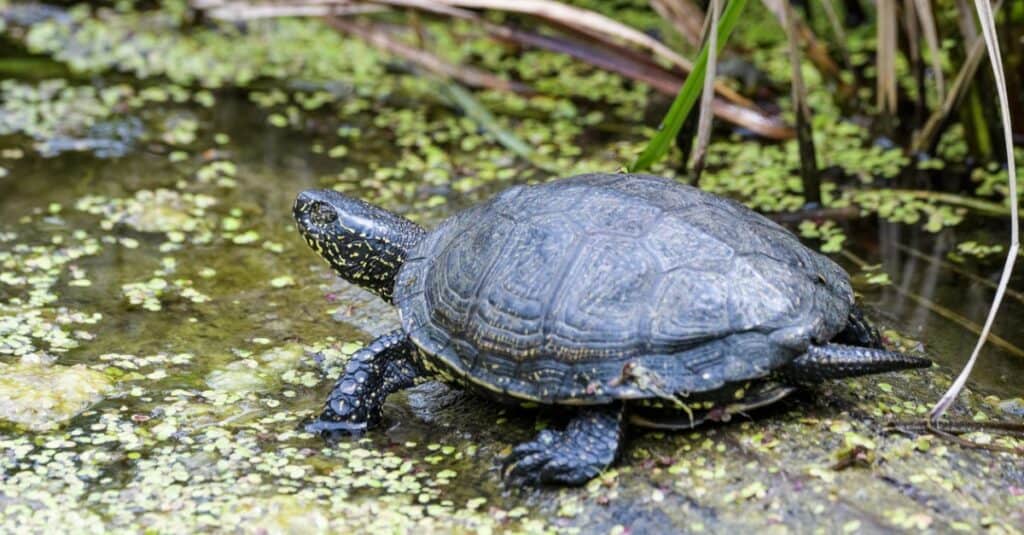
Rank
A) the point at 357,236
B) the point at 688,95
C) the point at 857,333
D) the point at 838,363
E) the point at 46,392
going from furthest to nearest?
the point at 688,95 < the point at 357,236 < the point at 46,392 < the point at 857,333 < the point at 838,363

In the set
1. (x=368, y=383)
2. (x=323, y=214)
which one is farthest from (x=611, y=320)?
(x=323, y=214)

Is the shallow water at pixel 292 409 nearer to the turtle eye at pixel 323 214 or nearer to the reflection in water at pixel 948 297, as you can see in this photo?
the reflection in water at pixel 948 297

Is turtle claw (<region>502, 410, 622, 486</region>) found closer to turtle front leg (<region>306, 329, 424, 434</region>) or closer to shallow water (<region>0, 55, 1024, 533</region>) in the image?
shallow water (<region>0, 55, 1024, 533</region>)

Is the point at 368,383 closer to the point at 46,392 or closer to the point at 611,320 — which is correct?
the point at 611,320

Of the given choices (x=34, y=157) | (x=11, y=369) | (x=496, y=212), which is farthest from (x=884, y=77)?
Answer: (x=34, y=157)

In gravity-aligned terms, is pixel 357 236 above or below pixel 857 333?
below

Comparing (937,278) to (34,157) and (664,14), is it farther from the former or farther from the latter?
(34,157)

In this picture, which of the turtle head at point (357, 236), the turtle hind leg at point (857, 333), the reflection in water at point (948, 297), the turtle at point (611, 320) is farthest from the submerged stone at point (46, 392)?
the reflection in water at point (948, 297)
